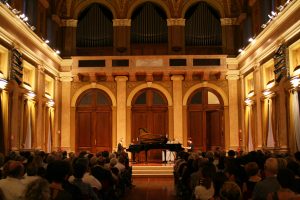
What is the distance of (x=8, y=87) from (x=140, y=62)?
27.5ft

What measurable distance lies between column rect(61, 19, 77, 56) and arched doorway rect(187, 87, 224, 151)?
7.08m

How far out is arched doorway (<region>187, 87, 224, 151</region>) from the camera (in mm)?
22828

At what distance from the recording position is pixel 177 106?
22672 millimetres

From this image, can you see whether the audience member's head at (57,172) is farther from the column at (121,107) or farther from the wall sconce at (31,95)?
the column at (121,107)

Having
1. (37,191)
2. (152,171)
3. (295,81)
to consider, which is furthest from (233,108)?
(37,191)

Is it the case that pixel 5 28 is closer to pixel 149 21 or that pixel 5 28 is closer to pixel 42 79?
pixel 42 79

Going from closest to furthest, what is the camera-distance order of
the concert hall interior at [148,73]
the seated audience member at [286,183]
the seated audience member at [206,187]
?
1. the seated audience member at [286,183]
2. the seated audience member at [206,187]
3. the concert hall interior at [148,73]

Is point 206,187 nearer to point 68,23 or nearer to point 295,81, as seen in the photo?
point 295,81

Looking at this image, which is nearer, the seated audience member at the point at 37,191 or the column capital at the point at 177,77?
the seated audience member at the point at 37,191

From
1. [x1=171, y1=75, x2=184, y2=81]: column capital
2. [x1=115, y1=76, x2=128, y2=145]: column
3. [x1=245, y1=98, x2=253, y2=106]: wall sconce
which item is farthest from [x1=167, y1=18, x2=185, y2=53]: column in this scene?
[x1=245, y1=98, x2=253, y2=106]: wall sconce

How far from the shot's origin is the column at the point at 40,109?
18.7 metres

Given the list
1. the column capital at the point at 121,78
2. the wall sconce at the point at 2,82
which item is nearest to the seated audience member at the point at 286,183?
the wall sconce at the point at 2,82

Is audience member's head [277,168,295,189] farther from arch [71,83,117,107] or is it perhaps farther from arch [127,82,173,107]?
arch [71,83,117,107]

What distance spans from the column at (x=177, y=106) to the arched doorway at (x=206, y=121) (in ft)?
2.00
